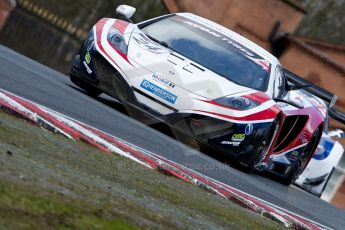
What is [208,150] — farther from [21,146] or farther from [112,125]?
[21,146]

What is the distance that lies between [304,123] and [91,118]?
4381 mm

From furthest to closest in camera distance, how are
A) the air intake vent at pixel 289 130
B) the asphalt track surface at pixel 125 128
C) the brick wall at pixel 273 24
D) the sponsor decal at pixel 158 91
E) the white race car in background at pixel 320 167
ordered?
the brick wall at pixel 273 24 < the white race car in background at pixel 320 167 < the air intake vent at pixel 289 130 < the sponsor decal at pixel 158 91 < the asphalt track surface at pixel 125 128

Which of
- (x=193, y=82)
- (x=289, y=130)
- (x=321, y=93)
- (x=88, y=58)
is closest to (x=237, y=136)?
(x=193, y=82)

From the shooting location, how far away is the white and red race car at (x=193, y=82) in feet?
33.8

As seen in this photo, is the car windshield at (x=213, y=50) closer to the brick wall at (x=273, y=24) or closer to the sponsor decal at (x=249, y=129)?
the sponsor decal at (x=249, y=129)

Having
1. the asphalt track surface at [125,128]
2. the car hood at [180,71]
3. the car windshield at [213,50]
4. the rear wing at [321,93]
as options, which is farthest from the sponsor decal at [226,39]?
the rear wing at [321,93]

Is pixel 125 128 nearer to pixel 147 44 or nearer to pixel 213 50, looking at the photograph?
pixel 147 44

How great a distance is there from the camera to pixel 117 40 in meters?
10.7

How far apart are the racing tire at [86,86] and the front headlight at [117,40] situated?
0.60 m

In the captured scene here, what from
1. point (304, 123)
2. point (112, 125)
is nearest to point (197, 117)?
point (112, 125)

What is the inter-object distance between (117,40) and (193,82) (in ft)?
2.91

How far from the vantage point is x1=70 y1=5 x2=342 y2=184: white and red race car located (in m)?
10.3

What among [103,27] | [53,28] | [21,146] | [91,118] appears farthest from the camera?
[53,28]

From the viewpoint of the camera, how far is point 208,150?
1057 cm
